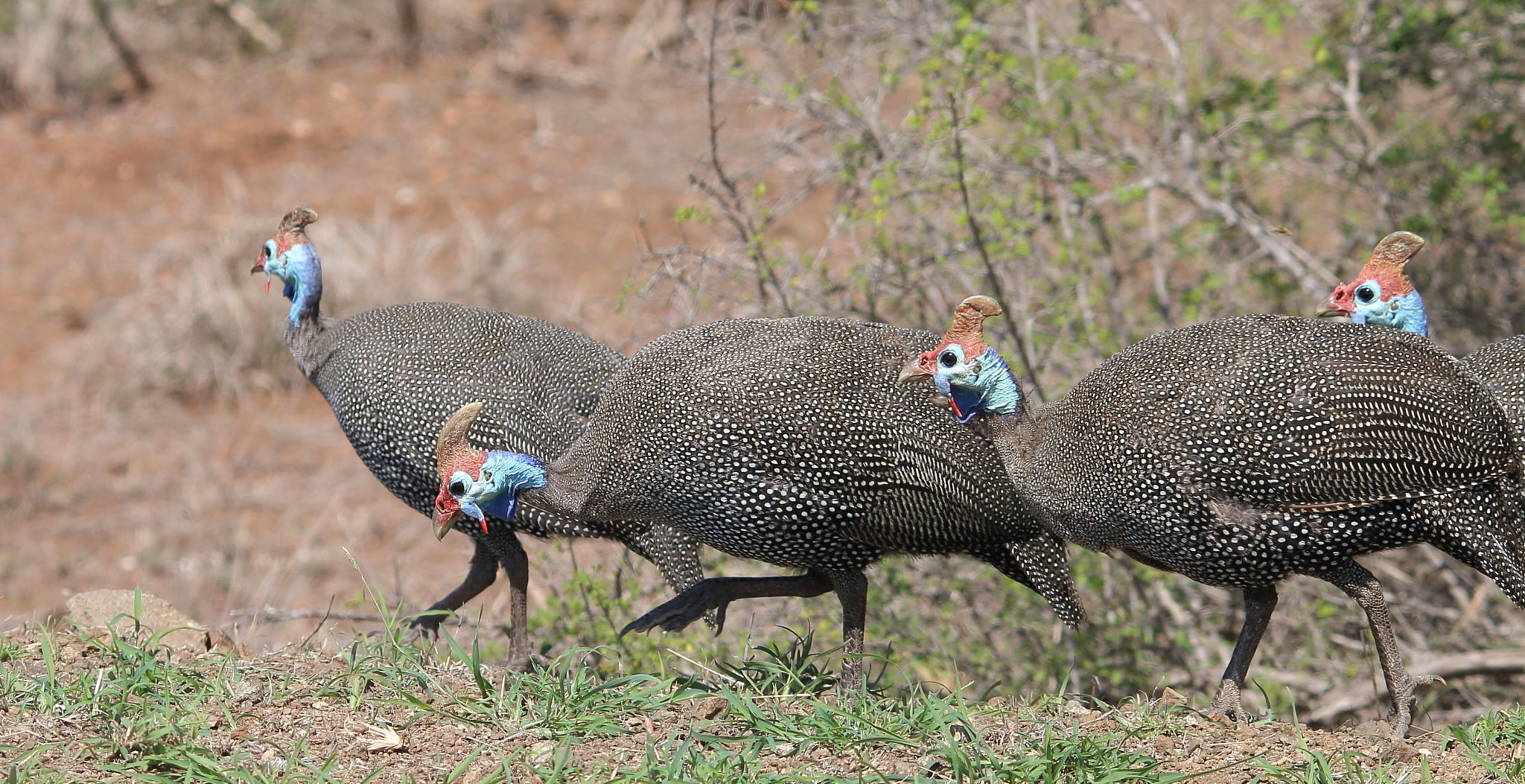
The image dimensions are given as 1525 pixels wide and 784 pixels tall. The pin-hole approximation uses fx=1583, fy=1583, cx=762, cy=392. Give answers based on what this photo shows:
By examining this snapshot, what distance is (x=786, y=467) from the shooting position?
12.8 ft

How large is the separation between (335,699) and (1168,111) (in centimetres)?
405

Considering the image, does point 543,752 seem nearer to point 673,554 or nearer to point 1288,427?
point 673,554

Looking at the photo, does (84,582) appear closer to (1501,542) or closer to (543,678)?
(543,678)

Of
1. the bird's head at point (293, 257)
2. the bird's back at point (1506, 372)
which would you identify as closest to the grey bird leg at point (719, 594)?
the bird's head at point (293, 257)

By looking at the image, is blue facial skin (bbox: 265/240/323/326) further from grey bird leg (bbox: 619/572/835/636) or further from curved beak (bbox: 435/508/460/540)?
grey bird leg (bbox: 619/572/835/636)

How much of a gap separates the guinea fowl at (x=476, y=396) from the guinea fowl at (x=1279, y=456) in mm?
1113

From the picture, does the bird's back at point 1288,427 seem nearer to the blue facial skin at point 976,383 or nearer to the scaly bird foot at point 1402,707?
the blue facial skin at point 976,383

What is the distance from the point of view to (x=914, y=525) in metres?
4.02

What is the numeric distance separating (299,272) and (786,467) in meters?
2.03

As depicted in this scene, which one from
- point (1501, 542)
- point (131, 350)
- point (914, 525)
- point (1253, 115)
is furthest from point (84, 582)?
point (1501, 542)

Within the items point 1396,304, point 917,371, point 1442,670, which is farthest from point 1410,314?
point 1442,670

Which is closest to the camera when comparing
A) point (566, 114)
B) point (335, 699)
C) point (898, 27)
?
point (335, 699)

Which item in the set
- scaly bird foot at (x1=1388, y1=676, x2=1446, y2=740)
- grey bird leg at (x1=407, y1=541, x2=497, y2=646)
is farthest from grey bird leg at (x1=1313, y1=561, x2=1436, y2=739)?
grey bird leg at (x1=407, y1=541, x2=497, y2=646)

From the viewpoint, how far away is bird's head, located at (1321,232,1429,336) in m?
4.16
